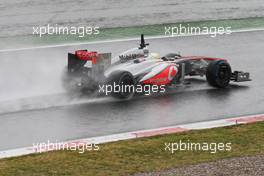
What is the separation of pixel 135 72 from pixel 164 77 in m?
0.71

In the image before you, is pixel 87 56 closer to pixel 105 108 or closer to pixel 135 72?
pixel 135 72

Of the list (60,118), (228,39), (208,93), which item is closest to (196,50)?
(228,39)

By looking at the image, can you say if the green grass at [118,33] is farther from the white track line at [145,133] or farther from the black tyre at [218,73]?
the white track line at [145,133]

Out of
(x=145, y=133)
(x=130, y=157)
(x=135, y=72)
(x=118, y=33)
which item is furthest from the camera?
(x=118, y=33)

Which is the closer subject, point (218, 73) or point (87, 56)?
point (87, 56)

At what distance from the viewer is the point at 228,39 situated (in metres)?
23.9

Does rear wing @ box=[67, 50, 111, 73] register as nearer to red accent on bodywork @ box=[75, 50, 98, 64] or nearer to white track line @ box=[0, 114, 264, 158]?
red accent on bodywork @ box=[75, 50, 98, 64]

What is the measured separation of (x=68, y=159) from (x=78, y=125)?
8.30 ft

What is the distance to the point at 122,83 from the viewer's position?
645 inches

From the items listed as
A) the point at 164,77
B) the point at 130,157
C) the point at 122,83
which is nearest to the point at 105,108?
the point at 122,83

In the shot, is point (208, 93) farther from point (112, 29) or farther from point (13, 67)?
point (112, 29)

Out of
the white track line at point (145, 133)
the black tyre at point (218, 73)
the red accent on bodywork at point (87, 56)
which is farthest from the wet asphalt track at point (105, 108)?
the red accent on bodywork at point (87, 56)

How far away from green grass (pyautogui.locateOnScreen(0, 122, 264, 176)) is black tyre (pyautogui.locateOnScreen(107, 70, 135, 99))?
9.70 feet

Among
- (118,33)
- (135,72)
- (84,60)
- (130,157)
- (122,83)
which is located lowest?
(130,157)
